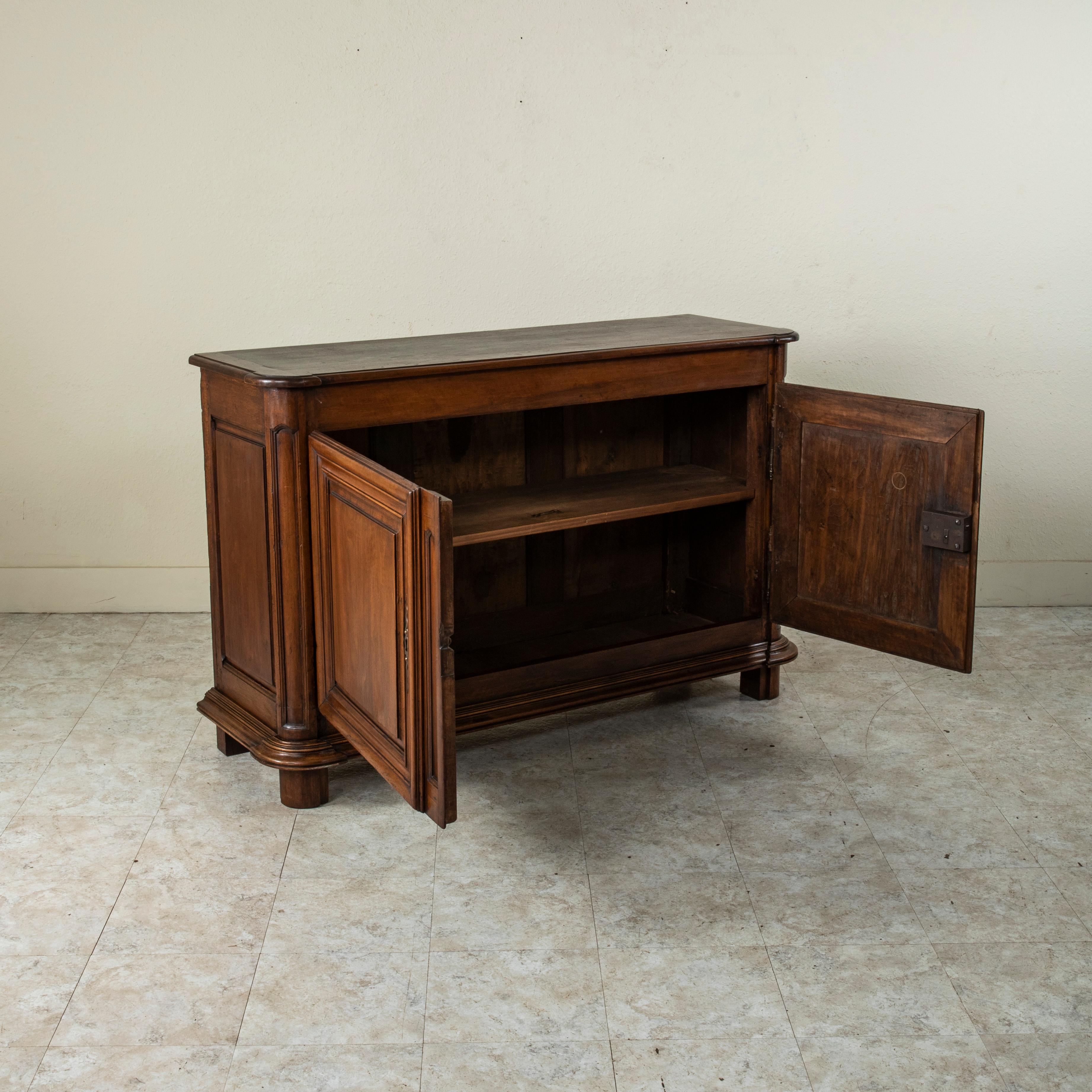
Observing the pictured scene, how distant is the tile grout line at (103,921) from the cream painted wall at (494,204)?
851 mm

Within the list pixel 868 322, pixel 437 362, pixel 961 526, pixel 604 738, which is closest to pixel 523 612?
pixel 604 738

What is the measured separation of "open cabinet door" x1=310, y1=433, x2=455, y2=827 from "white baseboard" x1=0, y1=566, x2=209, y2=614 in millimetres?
1682

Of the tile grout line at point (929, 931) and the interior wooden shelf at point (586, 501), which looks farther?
the interior wooden shelf at point (586, 501)

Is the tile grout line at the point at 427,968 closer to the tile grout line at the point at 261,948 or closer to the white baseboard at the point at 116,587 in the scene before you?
the tile grout line at the point at 261,948

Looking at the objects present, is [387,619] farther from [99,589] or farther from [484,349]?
[99,589]

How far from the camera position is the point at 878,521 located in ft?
9.92

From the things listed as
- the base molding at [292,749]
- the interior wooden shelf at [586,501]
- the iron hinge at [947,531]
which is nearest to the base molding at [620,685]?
the base molding at [292,749]

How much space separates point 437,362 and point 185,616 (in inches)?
74.6

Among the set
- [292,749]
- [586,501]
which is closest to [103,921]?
[292,749]

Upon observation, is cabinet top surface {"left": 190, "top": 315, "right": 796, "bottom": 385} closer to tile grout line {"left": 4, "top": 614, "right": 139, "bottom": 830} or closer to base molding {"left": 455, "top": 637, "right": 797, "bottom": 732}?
base molding {"left": 455, "top": 637, "right": 797, "bottom": 732}

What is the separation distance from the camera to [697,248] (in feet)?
13.6

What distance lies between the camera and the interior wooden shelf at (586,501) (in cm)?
297

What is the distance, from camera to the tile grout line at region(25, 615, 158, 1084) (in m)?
2.10

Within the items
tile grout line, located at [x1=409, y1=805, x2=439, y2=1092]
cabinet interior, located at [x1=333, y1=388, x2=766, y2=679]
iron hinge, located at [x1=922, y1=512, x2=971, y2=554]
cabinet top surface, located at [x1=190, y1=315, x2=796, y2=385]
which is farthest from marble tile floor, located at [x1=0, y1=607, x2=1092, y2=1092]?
cabinet top surface, located at [x1=190, y1=315, x2=796, y2=385]
